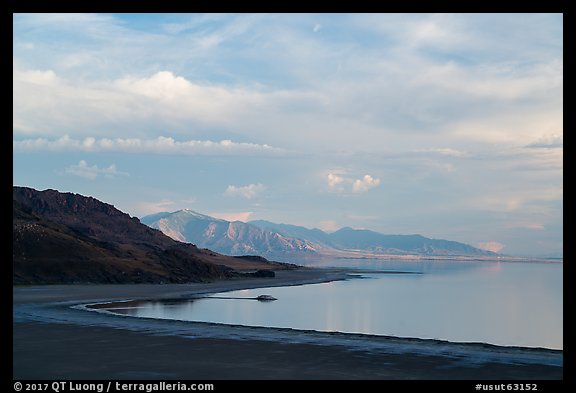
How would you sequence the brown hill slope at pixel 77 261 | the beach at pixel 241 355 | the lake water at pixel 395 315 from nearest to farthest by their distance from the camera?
the beach at pixel 241 355, the lake water at pixel 395 315, the brown hill slope at pixel 77 261

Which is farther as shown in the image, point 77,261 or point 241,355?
point 77,261

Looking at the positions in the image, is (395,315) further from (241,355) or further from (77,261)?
Answer: (77,261)

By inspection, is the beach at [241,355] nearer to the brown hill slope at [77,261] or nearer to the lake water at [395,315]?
the lake water at [395,315]

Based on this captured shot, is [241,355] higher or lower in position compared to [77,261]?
lower

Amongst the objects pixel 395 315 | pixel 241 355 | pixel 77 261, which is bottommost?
pixel 395 315

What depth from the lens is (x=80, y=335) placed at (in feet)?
83.9

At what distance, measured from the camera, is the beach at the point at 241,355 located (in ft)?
58.1

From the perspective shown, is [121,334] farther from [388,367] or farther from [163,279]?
[163,279]

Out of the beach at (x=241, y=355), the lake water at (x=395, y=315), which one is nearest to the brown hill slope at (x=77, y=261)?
the lake water at (x=395, y=315)

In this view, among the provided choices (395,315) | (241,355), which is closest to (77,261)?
(395,315)

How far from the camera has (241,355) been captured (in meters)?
21.1

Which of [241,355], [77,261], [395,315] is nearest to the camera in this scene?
[241,355]
